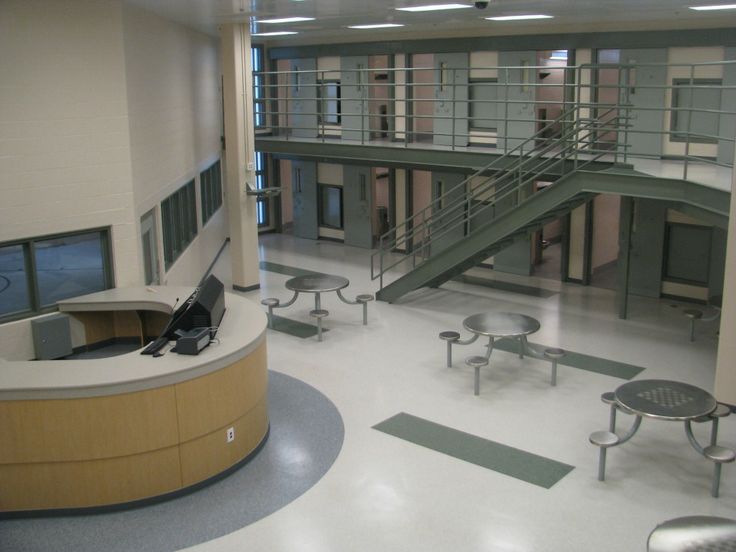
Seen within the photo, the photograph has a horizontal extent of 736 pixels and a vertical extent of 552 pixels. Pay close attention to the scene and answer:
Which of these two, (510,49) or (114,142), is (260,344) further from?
(510,49)

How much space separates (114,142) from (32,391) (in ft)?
11.1

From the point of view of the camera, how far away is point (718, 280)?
12.2m

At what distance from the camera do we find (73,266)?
8.89m

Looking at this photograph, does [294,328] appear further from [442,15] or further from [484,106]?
[484,106]

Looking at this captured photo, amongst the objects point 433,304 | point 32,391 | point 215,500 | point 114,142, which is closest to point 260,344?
point 215,500

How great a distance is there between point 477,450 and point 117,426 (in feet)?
A: 10.8

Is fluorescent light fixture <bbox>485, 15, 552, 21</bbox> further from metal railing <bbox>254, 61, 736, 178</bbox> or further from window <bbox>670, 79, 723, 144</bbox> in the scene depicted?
window <bbox>670, 79, 723, 144</bbox>

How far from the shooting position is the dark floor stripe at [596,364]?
9.56 m

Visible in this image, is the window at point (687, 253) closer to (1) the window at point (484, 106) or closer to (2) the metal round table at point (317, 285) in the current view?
(1) the window at point (484, 106)

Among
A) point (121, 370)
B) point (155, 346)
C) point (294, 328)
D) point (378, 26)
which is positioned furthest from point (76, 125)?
point (378, 26)

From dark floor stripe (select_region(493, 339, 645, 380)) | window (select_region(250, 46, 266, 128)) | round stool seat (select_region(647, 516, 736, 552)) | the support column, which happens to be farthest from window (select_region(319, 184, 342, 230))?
round stool seat (select_region(647, 516, 736, 552))

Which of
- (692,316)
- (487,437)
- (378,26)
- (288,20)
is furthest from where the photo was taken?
(378,26)

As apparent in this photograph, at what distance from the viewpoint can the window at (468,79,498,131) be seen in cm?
1429

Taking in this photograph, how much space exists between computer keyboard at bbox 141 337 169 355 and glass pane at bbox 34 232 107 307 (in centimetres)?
198
